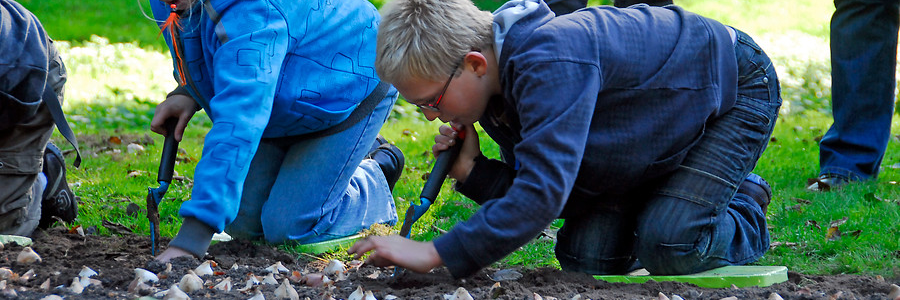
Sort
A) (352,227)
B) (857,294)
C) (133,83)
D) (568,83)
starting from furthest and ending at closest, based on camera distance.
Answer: (133,83) → (352,227) → (857,294) → (568,83)

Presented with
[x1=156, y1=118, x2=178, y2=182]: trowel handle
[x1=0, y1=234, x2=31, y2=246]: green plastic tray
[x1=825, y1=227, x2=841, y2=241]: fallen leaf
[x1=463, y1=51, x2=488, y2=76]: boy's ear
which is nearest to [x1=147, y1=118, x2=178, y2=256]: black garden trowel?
[x1=156, y1=118, x2=178, y2=182]: trowel handle

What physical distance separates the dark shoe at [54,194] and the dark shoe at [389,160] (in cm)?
125

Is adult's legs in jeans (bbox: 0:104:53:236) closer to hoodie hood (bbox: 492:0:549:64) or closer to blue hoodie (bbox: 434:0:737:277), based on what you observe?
blue hoodie (bbox: 434:0:737:277)

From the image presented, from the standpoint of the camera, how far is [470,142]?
8.86ft

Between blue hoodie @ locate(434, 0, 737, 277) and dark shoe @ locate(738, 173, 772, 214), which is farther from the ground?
blue hoodie @ locate(434, 0, 737, 277)

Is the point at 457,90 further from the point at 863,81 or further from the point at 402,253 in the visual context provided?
the point at 863,81

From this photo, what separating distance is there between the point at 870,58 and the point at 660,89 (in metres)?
2.27

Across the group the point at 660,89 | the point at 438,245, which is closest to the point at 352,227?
the point at 438,245

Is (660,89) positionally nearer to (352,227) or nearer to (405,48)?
(405,48)

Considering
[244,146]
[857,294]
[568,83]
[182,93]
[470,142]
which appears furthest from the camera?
[182,93]

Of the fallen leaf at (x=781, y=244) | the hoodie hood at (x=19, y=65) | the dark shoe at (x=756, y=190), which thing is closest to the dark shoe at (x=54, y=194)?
the hoodie hood at (x=19, y=65)

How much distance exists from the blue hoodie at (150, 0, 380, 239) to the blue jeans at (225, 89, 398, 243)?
0.37 ft

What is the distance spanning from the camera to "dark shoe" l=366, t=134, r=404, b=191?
147 inches

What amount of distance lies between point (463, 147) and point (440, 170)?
0.14 metres
